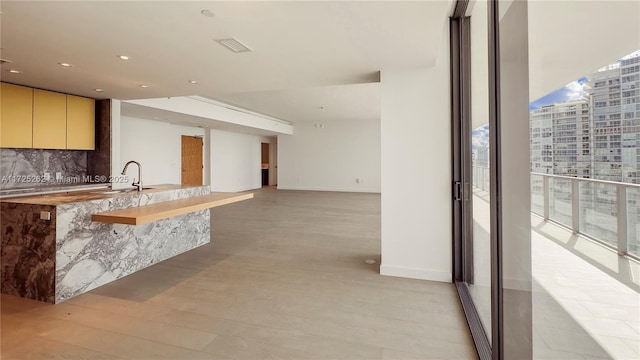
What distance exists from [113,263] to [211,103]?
17.3ft

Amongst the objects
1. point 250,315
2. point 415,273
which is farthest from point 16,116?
point 415,273

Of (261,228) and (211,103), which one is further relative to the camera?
(211,103)

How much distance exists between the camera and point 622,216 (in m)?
0.78

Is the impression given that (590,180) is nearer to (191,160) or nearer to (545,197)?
(545,197)

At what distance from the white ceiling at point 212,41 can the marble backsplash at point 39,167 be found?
119 cm

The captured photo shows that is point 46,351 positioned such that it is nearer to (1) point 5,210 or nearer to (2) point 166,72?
(1) point 5,210

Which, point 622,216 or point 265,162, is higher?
point 265,162

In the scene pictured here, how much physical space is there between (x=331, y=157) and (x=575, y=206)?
11.2 metres

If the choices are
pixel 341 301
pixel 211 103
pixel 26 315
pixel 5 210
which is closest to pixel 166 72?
pixel 5 210

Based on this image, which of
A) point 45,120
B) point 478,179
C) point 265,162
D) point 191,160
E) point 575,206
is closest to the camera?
point 575,206

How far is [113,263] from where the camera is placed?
10.7ft

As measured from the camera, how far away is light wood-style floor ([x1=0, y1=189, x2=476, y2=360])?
204cm

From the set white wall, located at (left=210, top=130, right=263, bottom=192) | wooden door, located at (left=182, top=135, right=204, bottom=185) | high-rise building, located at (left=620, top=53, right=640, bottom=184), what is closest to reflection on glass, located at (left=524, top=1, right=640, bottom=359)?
high-rise building, located at (left=620, top=53, right=640, bottom=184)

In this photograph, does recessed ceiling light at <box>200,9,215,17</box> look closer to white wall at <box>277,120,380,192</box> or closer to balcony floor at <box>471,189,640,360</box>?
balcony floor at <box>471,189,640,360</box>
